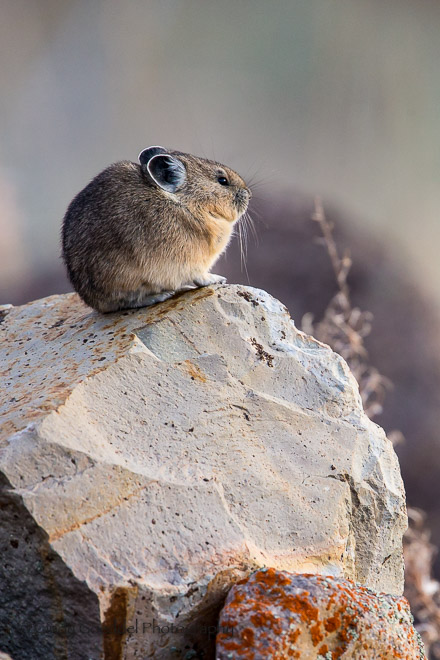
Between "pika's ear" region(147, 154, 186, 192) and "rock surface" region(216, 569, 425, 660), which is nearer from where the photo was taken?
"rock surface" region(216, 569, 425, 660)

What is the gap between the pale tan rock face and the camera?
247 cm

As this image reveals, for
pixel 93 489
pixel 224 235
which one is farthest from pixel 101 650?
pixel 224 235

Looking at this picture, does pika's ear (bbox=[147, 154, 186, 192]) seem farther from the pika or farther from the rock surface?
the rock surface

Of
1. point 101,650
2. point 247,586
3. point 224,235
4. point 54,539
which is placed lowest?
point 101,650

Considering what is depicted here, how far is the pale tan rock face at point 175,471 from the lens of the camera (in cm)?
247

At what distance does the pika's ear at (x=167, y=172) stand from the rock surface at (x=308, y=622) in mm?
1990

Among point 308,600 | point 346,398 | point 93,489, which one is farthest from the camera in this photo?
point 346,398

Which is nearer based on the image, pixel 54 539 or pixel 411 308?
pixel 54 539

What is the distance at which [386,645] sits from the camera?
2.49 metres

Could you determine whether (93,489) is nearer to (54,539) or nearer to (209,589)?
(54,539)

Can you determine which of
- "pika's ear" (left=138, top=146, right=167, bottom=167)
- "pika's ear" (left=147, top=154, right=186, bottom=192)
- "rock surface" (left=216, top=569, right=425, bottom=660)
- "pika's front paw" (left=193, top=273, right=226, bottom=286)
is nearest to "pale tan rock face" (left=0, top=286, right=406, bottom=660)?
"pika's front paw" (left=193, top=273, right=226, bottom=286)

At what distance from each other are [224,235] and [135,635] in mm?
2072

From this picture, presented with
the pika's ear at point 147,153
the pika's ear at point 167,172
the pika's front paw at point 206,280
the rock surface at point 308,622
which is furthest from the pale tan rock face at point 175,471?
the pika's ear at point 147,153

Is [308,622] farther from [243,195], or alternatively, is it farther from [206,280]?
[243,195]
